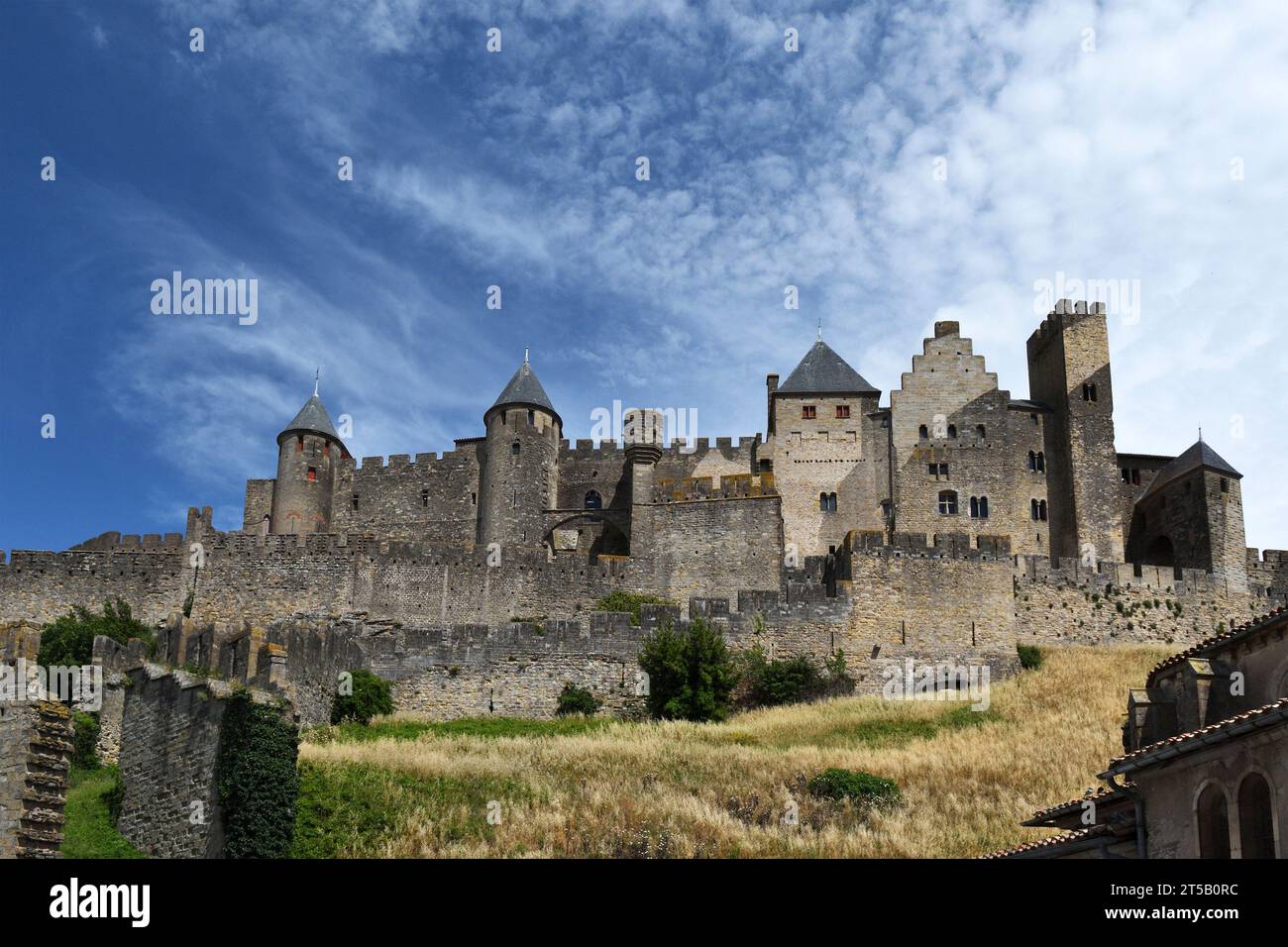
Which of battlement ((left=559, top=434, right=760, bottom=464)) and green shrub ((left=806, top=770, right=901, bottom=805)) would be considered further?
battlement ((left=559, top=434, right=760, bottom=464))

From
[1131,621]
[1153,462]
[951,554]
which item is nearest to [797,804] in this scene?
[951,554]

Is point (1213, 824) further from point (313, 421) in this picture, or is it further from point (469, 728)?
point (313, 421)

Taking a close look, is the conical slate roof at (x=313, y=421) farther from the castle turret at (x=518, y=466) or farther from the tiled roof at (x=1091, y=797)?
the tiled roof at (x=1091, y=797)

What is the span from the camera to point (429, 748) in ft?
93.5

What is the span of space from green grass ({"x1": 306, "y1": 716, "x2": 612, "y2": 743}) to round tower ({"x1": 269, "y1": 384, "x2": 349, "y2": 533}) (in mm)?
21809

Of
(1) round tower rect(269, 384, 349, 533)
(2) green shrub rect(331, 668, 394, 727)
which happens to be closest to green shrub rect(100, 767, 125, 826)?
(2) green shrub rect(331, 668, 394, 727)

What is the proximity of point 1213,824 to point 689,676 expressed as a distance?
20.6 metres

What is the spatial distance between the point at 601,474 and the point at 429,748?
26987 mm

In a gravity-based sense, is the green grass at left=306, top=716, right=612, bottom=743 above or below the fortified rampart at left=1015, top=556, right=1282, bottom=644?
below

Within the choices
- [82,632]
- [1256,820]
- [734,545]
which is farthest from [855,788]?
[82,632]

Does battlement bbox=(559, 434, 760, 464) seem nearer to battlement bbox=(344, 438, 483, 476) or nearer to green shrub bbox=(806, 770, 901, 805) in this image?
battlement bbox=(344, 438, 483, 476)

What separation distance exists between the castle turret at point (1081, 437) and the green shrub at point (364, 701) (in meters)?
28.3

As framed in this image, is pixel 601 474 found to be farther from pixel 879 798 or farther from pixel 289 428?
pixel 879 798

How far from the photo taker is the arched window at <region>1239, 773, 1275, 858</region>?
1373 cm
